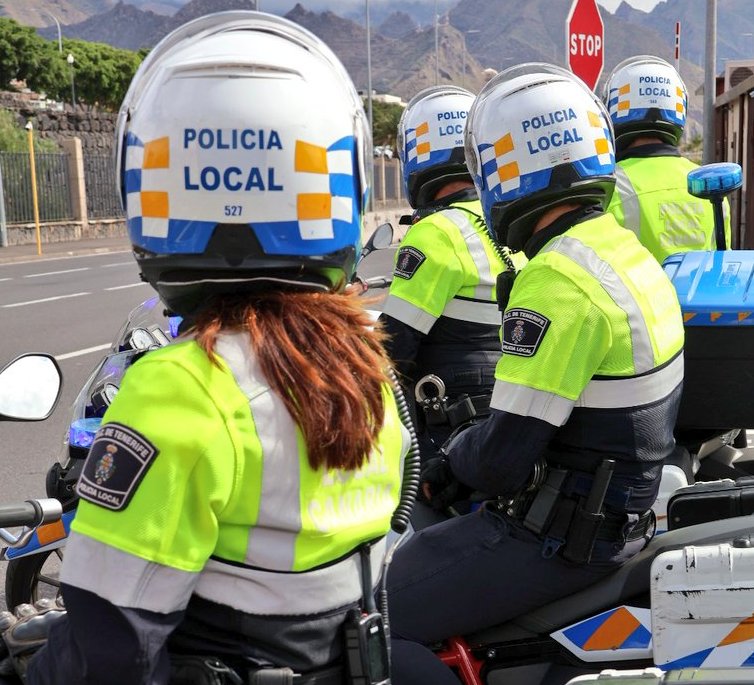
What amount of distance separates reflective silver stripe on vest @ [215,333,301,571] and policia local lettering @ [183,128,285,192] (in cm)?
23

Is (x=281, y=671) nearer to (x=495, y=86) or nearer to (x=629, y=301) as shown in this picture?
(x=629, y=301)

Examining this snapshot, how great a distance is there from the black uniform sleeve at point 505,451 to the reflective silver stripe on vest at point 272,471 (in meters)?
0.98

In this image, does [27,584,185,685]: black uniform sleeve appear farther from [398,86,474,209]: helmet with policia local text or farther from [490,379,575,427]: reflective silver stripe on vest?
[398,86,474,209]: helmet with policia local text

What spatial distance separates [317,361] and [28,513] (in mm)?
627

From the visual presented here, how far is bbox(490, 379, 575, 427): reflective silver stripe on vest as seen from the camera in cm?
242

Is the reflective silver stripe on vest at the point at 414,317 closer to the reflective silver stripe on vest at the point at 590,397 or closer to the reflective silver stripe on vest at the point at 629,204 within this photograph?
the reflective silver stripe on vest at the point at 590,397

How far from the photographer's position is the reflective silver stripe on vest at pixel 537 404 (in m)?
2.42

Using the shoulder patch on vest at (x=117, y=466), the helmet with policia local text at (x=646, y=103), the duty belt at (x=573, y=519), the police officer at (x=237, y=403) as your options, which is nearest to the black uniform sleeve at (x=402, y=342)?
the duty belt at (x=573, y=519)

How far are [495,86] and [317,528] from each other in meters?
1.74

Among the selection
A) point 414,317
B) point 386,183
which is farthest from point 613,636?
point 386,183

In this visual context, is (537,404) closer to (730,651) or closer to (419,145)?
(730,651)

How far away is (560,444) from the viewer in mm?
2520

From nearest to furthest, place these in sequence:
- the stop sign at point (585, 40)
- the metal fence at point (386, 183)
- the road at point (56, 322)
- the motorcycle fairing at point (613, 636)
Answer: the motorcycle fairing at point (613, 636) < the road at point (56, 322) < the stop sign at point (585, 40) < the metal fence at point (386, 183)

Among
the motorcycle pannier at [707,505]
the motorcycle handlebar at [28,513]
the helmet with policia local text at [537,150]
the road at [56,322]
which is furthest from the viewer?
the road at [56,322]
